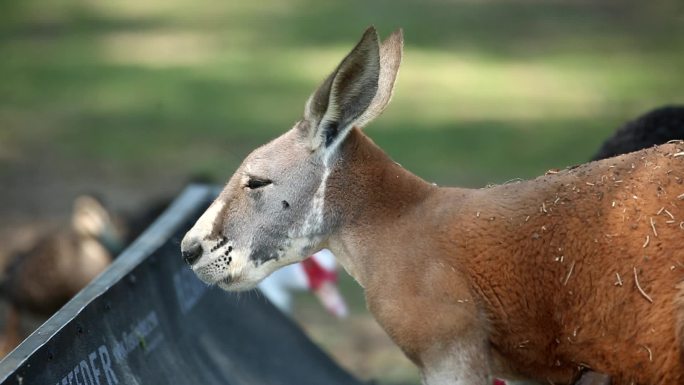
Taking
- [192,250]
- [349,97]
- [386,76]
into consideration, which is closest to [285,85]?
[386,76]

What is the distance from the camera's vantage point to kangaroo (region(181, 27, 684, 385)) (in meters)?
3.21

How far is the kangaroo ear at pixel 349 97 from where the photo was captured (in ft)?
11.2

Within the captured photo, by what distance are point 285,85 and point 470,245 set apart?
12.6 m

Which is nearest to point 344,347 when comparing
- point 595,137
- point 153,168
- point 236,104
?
point 153,168

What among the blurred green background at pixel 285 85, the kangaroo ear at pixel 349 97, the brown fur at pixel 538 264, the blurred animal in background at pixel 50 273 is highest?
the blurred green background at pixel 285 85

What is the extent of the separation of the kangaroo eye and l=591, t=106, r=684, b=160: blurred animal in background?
1.94 meters

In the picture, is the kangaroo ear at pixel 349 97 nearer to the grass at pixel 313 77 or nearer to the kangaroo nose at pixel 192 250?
the kangaroo nose at pixel 192 250

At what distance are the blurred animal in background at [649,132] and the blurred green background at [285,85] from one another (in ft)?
7.78

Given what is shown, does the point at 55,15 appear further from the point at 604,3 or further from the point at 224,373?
the point at 224,373

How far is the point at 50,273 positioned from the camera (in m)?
7.75

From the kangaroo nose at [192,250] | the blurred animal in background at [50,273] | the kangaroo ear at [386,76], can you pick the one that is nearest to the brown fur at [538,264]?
the kangaroo ear at [386,76]

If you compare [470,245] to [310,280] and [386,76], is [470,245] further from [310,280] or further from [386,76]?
[310,280]

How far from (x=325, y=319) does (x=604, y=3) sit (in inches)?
609

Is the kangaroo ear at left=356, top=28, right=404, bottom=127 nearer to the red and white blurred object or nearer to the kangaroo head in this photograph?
the kangaroo head
